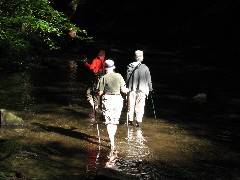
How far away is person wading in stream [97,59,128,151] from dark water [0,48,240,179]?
56 cm

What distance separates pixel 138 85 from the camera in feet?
38.7

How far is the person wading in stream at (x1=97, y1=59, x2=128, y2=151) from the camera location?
952 centimetres

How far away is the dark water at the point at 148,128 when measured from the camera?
8.42 m

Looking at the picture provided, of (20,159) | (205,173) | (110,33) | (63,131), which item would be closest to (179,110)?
(63,131)

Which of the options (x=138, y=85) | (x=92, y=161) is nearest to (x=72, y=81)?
(x=138, y=85)

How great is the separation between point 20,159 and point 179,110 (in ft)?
24.9

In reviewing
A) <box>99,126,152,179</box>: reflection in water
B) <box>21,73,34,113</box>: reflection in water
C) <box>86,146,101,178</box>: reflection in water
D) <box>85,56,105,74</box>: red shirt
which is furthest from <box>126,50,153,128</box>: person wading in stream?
<box>21,73,34,113</box>: reflection in water

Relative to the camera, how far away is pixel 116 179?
7145 millimetres

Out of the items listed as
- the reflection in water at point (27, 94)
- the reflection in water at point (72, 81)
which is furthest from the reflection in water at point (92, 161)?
the reflection in water at point (72, 81)

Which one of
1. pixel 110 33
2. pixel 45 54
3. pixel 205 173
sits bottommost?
pixel 205 173

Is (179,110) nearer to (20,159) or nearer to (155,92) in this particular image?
(155,92)

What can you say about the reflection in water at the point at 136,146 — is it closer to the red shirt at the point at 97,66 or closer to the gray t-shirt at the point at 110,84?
the gray t-shirt at the point at 110,84

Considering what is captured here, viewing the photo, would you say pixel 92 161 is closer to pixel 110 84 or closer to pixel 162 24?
pixel 110 84

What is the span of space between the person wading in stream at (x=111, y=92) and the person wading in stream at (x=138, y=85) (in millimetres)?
2210
